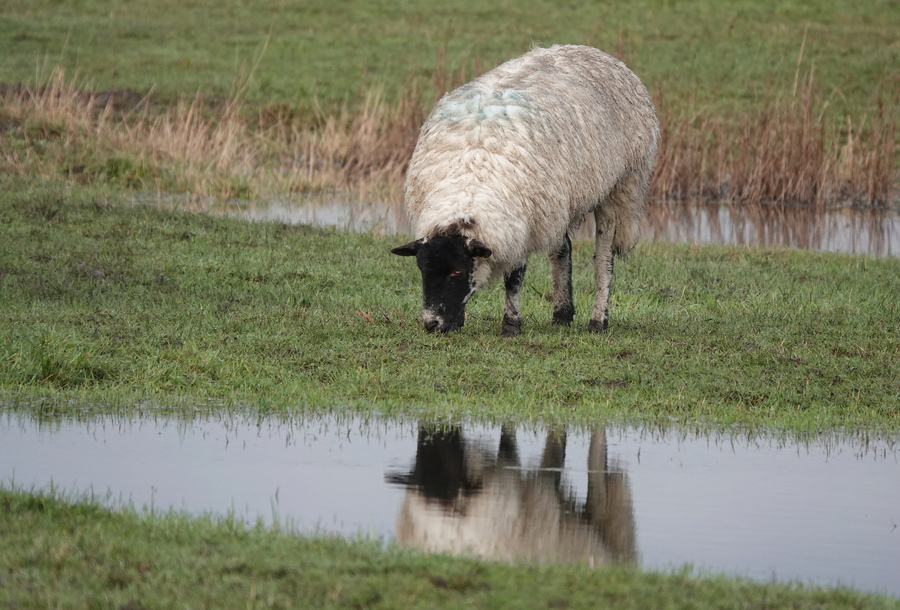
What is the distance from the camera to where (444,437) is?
287 inches

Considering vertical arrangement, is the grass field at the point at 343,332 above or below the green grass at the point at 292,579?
above

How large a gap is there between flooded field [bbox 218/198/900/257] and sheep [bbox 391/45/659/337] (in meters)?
6.19

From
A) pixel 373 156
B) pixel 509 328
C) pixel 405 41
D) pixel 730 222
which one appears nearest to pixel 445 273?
pixel 509 328

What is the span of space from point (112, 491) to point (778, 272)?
9.54 meters

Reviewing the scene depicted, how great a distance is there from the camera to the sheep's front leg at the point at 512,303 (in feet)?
32.1

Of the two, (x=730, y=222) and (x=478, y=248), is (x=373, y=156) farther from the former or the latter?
(x=478, y=248)

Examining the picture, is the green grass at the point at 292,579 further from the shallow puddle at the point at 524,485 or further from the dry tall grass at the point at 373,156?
the dry tall grass at the point at 373,156

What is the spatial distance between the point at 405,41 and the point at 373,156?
14.4 m

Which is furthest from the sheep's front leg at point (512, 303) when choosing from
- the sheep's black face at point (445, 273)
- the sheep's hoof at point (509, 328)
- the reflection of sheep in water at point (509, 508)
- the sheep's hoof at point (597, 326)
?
the reflection of sheep in water at point (509, 508)

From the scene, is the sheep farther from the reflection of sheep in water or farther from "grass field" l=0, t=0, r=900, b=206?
"grass field" l=0, t=0, r=900, b=206

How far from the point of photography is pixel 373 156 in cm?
2267

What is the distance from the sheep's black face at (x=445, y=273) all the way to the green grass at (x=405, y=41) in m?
19.3

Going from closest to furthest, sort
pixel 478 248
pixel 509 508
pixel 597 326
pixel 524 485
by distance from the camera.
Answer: pixel 509 508 → pixel 524 485 → pixel 478 248 → pixel 597 326

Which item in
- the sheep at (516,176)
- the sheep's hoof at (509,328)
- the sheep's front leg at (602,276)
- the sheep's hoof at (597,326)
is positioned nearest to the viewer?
the sheep at (516,176)
